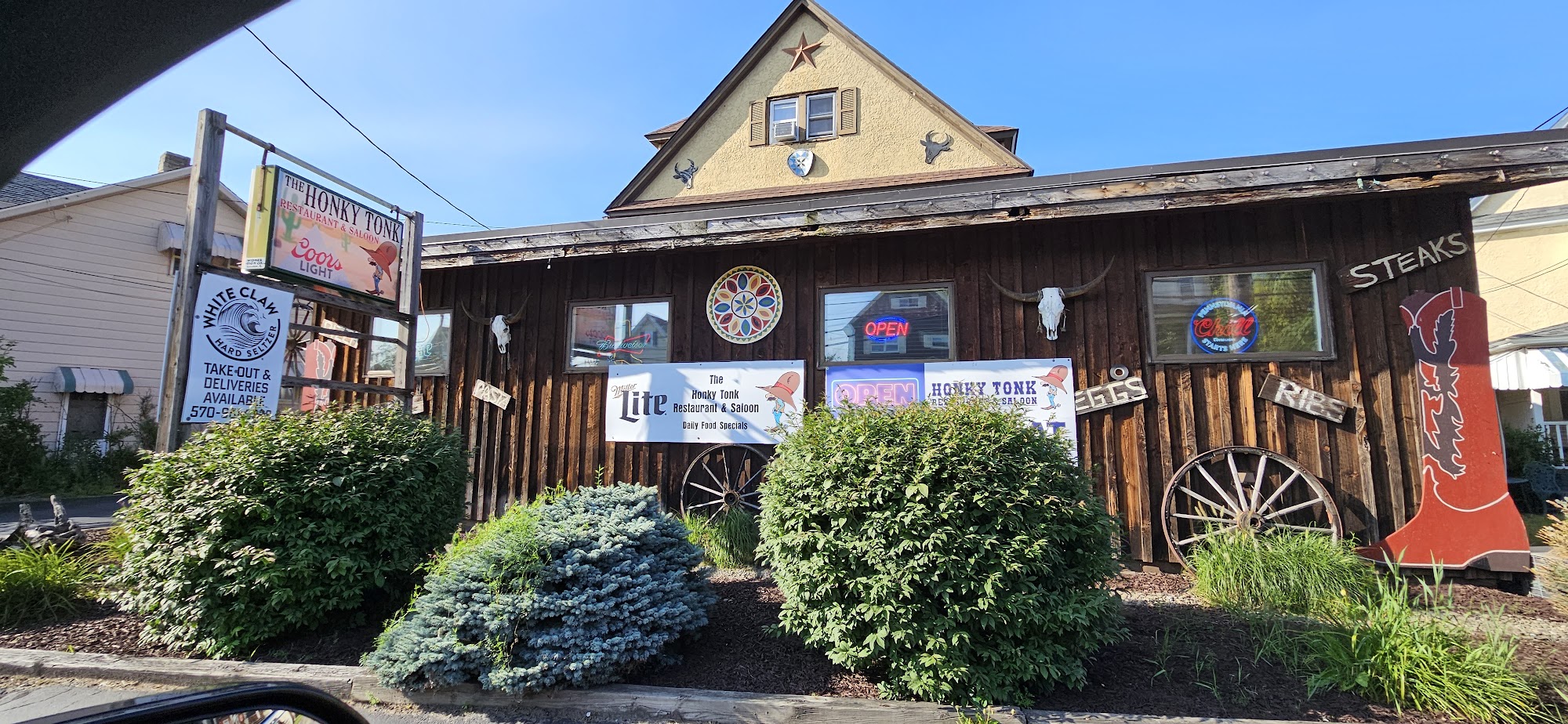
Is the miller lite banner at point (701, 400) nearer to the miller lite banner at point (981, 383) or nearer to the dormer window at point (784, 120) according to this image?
the miller lite banner at point (981, 383)

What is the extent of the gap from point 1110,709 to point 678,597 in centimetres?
236

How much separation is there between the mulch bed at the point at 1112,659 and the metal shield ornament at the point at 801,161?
12595 mm

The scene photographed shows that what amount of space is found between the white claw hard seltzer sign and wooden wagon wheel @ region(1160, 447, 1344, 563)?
7.56m

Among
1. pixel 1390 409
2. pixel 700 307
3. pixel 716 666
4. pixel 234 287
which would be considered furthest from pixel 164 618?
pixel 1390 409

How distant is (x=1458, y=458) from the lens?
5.49 metres

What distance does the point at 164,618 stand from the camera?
436 centimetres

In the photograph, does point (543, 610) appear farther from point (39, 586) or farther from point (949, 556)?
point (39, 586)

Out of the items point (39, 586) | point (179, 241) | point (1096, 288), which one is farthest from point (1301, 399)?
point (179, 241)

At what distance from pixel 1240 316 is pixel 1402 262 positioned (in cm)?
125

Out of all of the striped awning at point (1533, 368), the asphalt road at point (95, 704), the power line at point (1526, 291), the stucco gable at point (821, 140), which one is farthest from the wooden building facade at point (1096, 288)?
the power line at point (1526, 291)

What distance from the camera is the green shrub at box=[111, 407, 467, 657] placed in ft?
13.7

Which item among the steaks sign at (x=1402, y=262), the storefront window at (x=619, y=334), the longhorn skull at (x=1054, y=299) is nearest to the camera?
the steaks sign at (x=1402, y=262)

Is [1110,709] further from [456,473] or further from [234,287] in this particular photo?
[234,287]

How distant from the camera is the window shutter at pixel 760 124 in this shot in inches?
648
